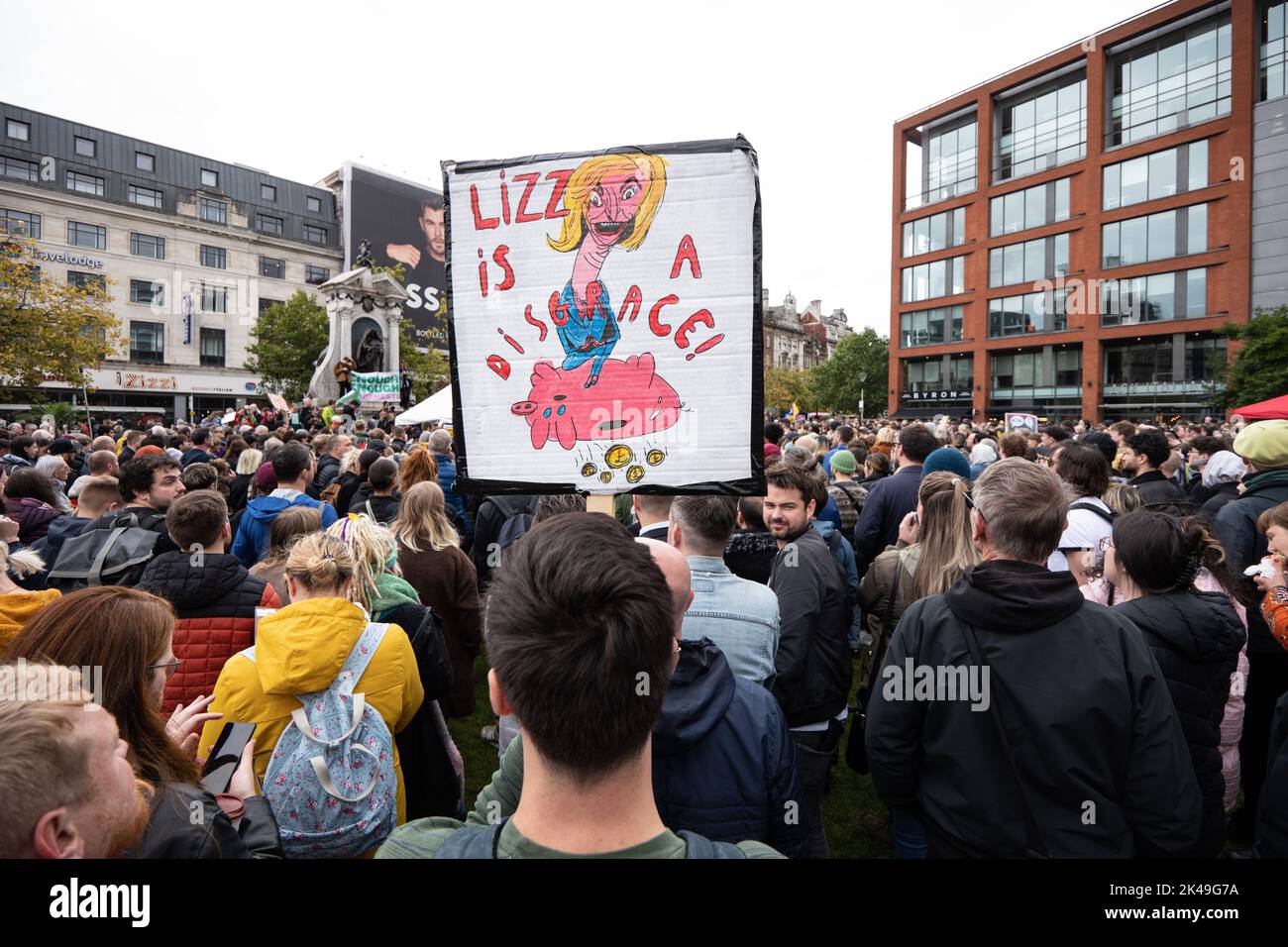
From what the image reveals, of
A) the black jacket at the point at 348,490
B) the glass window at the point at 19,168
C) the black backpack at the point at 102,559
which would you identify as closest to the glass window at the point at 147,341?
the glass window at the point at 19,168

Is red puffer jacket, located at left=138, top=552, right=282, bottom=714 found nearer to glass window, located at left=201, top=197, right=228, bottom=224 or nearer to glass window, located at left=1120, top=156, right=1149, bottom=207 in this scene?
glass window, located at left=1120, top=156, right=1149, bottom=207

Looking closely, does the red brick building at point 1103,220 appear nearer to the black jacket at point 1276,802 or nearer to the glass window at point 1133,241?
the glass window at point 1133,241

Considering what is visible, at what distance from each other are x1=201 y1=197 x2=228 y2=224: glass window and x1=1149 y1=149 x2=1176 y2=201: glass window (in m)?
61.7

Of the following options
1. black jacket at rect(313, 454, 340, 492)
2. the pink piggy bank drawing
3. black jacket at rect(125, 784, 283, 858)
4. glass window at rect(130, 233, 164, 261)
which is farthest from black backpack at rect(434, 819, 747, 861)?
glass window at rect(130, 233, 164, 261)

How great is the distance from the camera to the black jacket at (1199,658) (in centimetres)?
274

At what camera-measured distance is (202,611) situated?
3.20 meters

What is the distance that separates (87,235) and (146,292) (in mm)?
4456

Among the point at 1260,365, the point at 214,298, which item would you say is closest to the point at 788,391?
the point at 1260,365

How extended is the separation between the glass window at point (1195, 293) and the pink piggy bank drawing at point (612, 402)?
4710 cm

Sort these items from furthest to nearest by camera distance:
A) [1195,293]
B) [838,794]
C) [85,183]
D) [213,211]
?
[213,211]
[85,183]
[1195,293]
[838,794]

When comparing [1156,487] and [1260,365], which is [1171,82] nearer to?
[1260,365]
